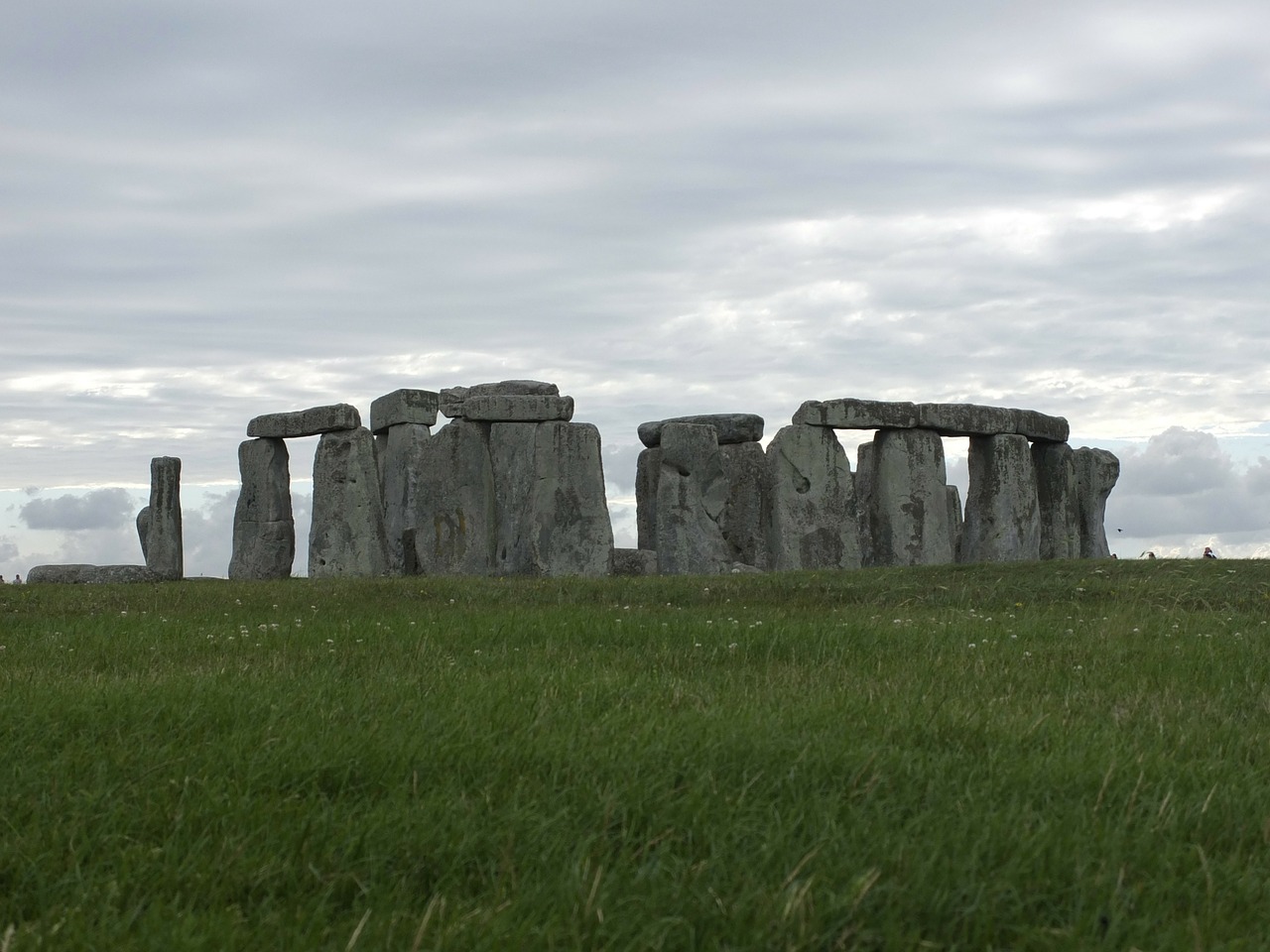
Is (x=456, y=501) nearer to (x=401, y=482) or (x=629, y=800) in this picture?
(x=401, y=482)

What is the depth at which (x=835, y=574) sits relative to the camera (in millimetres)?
15742

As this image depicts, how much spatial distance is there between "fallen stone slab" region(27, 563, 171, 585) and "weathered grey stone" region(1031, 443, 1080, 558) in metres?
14.6

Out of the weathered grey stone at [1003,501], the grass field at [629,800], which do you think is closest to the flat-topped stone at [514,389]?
the weathered grey stone at [1003,501]

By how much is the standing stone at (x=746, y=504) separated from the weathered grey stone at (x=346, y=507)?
6.34m

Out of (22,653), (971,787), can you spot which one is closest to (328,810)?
(971,787)

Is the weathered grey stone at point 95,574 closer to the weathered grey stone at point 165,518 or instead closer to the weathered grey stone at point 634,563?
the weathered grey stone at point 165,518

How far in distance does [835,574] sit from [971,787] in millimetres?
11240

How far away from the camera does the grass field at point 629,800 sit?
345 cm

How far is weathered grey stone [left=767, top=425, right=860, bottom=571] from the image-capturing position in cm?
2067

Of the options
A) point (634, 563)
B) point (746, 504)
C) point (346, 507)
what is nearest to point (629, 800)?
point (346, 507)

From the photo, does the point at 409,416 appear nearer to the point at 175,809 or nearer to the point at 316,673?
the point at 316,673

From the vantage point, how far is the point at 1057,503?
76.9 ft

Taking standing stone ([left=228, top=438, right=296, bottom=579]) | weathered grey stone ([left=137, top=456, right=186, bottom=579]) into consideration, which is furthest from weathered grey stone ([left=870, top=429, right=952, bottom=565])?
weathered grey stone ([left=137, top=456, right=186, bottom=579])

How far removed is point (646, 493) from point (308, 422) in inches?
258
